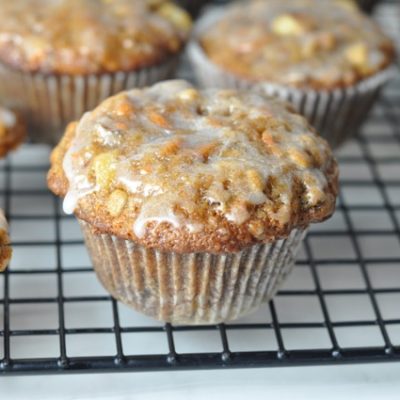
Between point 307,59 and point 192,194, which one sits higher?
point 192,194

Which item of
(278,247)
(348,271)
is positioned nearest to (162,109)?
(278,247)

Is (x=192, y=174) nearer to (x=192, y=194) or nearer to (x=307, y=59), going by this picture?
(x=192, y=194)

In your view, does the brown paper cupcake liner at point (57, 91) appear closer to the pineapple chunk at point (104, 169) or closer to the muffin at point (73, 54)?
the muffin at point (73, 54)

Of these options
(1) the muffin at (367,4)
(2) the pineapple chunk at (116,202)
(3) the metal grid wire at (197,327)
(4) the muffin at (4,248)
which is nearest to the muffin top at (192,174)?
(2) the pineapple chunk at (116,202)

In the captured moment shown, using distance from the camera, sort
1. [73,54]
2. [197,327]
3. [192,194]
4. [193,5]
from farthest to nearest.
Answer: [193,5] → [73,54] → [197,327] → [192,194]

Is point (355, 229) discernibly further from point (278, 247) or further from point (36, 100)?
point (36, 100)

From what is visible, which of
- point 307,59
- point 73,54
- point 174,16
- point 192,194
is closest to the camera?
point 192,194

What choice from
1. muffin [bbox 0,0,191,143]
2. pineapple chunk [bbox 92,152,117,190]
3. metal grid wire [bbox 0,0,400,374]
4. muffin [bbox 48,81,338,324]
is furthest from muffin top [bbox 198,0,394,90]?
pineapple chunk [bbox 92,152,117,190]

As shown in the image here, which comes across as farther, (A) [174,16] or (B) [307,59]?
(A) [174,16]

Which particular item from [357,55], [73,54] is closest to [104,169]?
[73,54]
